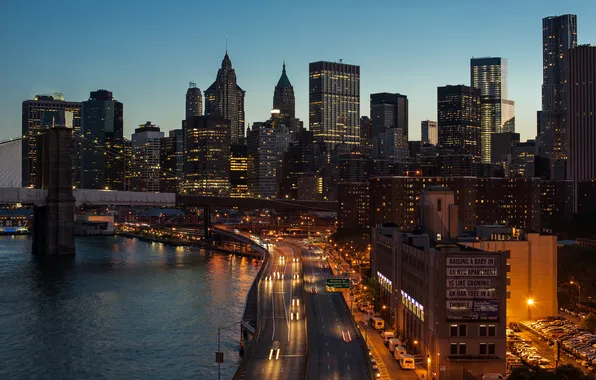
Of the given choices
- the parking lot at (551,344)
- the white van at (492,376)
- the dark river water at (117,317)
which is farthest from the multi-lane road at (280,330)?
the parking lot at (551,344)

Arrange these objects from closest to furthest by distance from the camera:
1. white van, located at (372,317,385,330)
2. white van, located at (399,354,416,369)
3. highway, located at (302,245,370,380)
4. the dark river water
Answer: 1. highway, located at (302,245,370,380)
2. white van, located at (399,354,416,369)
3. the dark river water
4. white van, located at (372,317,385,330)

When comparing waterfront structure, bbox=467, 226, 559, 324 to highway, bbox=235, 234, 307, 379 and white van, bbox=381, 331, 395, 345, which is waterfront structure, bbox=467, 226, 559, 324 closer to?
white van, bbox=381, 331, 395, 345

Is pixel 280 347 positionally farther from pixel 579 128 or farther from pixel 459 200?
pixel 579 128

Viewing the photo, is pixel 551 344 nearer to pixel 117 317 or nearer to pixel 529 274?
pixel 529 274

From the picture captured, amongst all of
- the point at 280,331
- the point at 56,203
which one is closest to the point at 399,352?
the point at 280,331

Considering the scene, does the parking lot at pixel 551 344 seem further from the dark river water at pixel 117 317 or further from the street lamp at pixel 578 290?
the dark river water at pixel 117 317

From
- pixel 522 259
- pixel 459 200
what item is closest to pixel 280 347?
pixel 522 259

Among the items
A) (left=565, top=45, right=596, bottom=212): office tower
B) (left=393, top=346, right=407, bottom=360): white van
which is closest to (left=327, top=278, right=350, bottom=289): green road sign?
(left=393, top=346, right=407, bottom=360): white van
